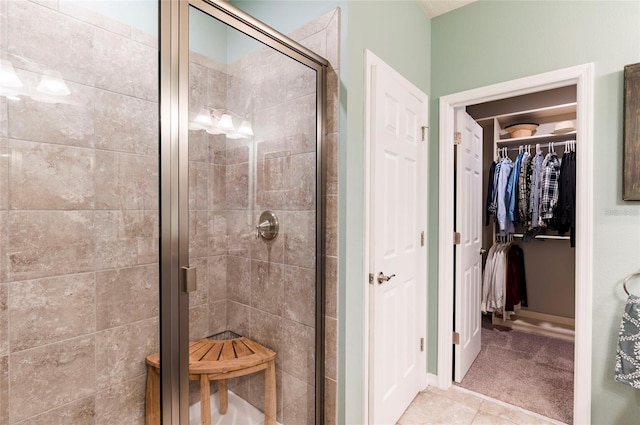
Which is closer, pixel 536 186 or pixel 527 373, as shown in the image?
pixel 527 373

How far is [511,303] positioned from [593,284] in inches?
76.2

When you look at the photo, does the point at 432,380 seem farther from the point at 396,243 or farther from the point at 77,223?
the point at 77,223

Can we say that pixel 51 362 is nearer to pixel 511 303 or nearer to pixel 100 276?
pixel 100 276

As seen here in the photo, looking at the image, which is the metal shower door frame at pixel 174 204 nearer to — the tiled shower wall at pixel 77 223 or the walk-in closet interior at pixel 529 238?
the tiled shower wall at pixel 77 223

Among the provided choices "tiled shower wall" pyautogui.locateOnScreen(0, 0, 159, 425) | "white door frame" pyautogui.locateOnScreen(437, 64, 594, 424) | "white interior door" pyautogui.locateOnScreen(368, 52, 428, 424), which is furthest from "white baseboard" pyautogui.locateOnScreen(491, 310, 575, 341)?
"tiled shower wall" pyautogui.locateOnScreen(0, 0, 159, 425)

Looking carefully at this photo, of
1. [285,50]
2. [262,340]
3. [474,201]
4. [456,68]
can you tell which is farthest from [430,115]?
[262,340]

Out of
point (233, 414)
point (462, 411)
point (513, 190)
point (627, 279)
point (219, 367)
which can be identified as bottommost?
point (462, 411)

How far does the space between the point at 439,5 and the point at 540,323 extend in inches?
131

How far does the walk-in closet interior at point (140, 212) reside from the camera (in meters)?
1.12

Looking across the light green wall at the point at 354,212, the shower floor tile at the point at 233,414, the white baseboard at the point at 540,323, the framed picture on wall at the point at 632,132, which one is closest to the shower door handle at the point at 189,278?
the shower floor tile at the point at 233,414

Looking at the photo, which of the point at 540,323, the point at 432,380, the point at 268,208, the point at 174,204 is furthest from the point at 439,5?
the point at 540,323

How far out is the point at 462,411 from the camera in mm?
2096

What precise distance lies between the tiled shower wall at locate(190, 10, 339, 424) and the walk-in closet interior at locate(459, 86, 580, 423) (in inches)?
66.4

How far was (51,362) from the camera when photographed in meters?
1.31
